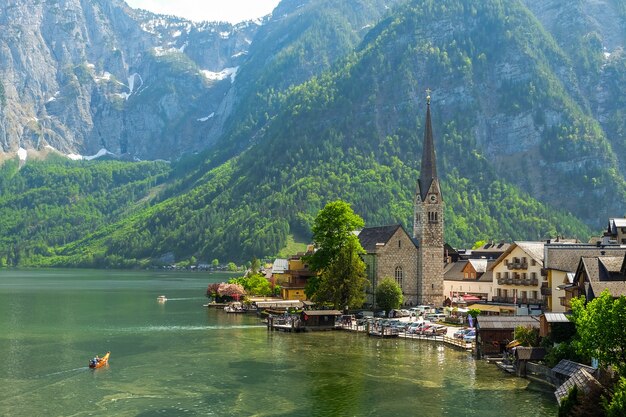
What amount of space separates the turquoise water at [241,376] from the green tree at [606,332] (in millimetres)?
6554

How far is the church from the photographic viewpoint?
118125 millimetres

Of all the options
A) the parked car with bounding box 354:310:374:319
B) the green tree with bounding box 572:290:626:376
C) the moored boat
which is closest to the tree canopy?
the parked car with bounding box 354:310:374:319

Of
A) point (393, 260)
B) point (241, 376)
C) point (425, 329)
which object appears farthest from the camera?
point (393, 260)

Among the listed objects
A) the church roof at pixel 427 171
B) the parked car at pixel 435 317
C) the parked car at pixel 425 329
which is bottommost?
the parked car at pixel 425 329

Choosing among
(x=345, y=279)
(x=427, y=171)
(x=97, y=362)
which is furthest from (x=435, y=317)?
(x=97, y=362)

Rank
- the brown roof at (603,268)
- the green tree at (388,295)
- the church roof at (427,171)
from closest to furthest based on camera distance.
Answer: the brown roof at (603,268) → the green tree at (388,295) → the church roof at (427,171)

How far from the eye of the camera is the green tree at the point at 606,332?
47906 mm

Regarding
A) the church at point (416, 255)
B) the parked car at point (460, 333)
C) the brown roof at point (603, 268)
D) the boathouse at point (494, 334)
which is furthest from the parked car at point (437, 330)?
the brown roof at point (603, 268)

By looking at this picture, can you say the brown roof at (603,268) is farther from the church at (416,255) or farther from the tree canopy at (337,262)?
the church at (416,255)

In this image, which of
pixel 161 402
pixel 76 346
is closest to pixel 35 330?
pixel 76 346

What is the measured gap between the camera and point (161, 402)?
5706 cm

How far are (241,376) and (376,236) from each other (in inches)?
2299

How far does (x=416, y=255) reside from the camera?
12125 cm

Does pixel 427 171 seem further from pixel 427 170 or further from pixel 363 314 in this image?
pixel 363 314
